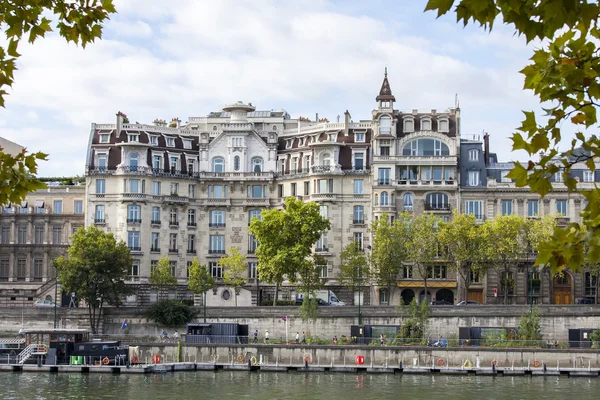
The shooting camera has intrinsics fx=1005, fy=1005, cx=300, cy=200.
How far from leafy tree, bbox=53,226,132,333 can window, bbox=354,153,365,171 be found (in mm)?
23128

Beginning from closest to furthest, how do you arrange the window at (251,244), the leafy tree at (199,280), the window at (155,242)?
1. the leafy tree at (199,280)
2. the window at (155,242)
3. the window at (251,244)

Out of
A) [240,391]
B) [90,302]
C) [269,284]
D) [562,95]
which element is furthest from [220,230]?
[562,95]

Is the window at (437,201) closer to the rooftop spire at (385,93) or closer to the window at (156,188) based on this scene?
the rooftop spire at (385,93)

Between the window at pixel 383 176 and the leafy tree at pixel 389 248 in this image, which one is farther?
the window at pixel 383 176

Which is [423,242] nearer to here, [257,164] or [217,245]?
[257,164]

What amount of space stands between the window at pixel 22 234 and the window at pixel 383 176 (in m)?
35.5

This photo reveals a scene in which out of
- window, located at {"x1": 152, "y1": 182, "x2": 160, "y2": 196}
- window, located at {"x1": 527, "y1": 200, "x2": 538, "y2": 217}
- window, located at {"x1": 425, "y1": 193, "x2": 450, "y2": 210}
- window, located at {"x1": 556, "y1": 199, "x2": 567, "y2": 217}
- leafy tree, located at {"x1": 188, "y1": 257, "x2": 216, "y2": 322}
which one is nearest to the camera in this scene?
leafy tree, located at {"x1": 188, "y1": 257, "x2": 216, "y2": 322}

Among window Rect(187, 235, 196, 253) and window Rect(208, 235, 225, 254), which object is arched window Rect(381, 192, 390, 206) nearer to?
window Rect(208, 235, 225, 254)

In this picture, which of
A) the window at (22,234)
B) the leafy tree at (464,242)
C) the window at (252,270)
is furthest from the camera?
the window at (22,234)

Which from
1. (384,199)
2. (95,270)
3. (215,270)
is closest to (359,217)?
(384,199)

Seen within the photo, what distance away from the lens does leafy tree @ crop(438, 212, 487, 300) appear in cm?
8081

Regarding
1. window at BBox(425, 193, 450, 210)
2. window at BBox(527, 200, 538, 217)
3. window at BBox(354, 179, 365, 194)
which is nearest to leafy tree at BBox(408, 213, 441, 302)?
window at BBox(425, 193, 450, 210)

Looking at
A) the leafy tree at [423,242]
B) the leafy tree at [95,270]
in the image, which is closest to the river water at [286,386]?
the leafy tree at [95,270]

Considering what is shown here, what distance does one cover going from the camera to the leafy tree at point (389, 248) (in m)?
83.1
